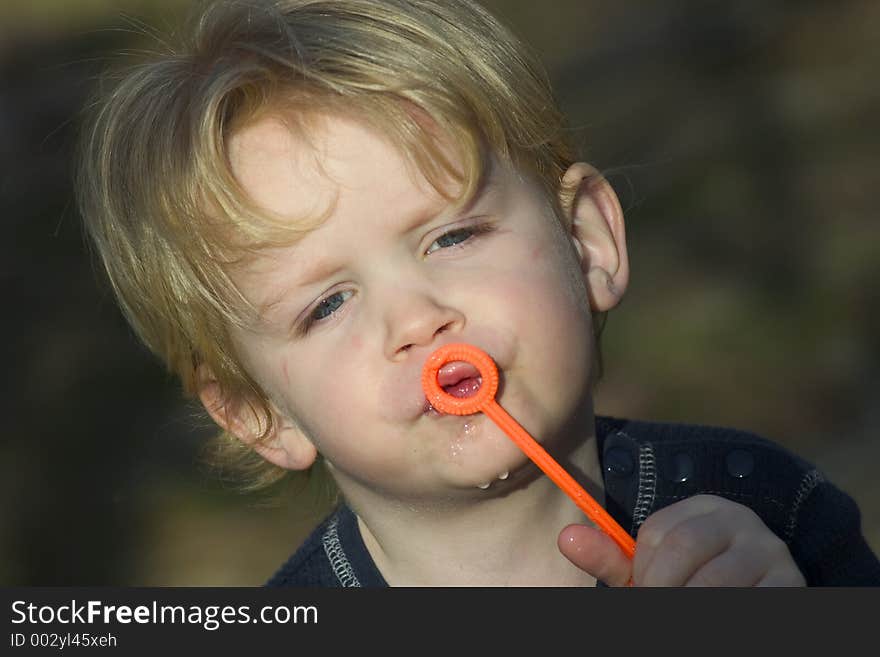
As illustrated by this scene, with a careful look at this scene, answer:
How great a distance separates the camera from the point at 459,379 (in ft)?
3.90

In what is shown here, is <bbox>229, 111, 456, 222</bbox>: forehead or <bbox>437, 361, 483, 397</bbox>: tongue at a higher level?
<bbox>229, 111, 456, 222</bbox>: forehead

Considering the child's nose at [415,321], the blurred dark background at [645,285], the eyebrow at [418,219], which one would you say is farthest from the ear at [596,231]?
the blurred dark background at [645,285]

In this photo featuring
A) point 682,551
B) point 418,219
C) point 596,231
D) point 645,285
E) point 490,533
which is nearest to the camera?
point 682,551

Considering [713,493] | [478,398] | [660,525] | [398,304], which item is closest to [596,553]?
[660,525]

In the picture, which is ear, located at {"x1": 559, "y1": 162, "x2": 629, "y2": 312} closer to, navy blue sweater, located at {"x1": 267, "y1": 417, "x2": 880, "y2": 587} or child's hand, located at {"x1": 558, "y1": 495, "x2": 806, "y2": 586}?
navy blue sweater, located at {"x1": 267, "y1": 417, "x2": 880, "y2": 587}

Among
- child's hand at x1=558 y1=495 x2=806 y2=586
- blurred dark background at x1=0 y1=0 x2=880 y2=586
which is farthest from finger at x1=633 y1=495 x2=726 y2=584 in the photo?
blurred dark background at x1=0 y1=0 x2=880 y2=586

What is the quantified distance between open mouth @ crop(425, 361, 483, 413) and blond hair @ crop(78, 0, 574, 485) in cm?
16

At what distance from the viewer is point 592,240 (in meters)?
1.43

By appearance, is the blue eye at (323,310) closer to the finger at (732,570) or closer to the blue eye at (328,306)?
the blue eye at (328,306)

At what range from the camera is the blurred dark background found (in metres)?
2.49

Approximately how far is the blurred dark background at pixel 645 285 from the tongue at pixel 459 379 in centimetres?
105

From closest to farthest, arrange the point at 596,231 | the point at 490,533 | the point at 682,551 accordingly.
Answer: the point at 682,551
the point at 490,533
the point at 596,231

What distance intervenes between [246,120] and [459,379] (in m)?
0.32

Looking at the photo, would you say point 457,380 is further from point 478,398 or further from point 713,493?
point 713,493
